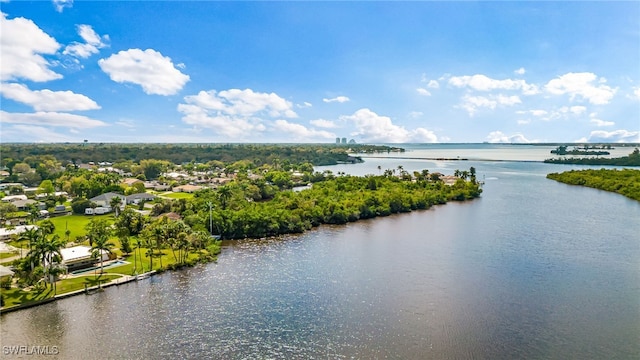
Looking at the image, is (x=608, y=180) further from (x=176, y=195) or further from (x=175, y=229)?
(x=175, y=229)

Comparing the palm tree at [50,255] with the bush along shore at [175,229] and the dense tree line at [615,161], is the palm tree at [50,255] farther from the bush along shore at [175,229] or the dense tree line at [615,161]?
the dense tree line at [615,161]

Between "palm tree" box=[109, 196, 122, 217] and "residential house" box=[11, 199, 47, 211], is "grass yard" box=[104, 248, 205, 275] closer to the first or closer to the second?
"palm tree" box=[109, 196, 122, 217]

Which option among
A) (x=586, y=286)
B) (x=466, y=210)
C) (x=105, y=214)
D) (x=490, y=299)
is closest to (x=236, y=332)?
(x=490, y=299)

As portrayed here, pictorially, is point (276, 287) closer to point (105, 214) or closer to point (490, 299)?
point (490, 299)

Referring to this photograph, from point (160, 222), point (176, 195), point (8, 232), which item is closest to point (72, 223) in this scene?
point (8, 232)

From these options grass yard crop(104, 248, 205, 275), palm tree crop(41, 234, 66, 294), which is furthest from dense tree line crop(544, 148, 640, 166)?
palm tree crop(41, 234, 66, 294)

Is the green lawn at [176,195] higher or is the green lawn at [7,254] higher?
the green lawn at [176,195]

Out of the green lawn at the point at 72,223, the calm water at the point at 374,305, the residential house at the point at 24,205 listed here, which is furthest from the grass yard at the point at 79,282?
the residential house at the point at 24,205
